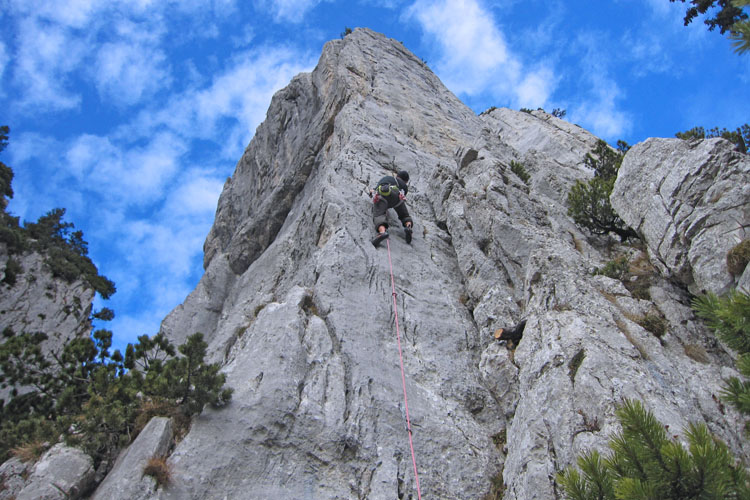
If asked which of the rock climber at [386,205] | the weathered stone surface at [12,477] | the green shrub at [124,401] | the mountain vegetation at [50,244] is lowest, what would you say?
the weathered stone surface at [12,477]

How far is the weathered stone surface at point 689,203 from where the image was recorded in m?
9.91

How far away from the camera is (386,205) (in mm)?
15047

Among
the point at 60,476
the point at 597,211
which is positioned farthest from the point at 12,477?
the point at 597,211

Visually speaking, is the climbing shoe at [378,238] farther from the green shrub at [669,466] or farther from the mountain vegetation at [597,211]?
the green shrub at [669,466]

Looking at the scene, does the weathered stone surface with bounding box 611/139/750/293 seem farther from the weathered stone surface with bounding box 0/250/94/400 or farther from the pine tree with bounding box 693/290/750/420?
the weathered stone surface with bounding box 0/250/94/400

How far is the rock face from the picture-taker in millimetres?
8336

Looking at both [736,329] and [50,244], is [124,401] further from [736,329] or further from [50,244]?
[50,244]

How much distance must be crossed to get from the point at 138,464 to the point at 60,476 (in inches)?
58.7

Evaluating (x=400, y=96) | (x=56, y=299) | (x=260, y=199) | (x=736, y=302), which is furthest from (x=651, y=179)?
(x=56, y=299)

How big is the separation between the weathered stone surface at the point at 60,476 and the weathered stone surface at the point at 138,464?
1.09ft

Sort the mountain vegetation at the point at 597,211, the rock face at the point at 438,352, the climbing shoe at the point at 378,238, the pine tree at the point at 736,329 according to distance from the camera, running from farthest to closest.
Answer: the mountain vegetation at the point at 597,211
the climbing shoe at the point at 378,238
the rock face at the point at 438,352
the pine tree at the point at 736,329

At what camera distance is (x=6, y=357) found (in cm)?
1160

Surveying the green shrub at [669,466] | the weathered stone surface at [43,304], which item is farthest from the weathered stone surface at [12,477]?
the weathered stone surface at [43,304]

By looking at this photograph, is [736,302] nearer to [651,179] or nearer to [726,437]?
[726,437]
